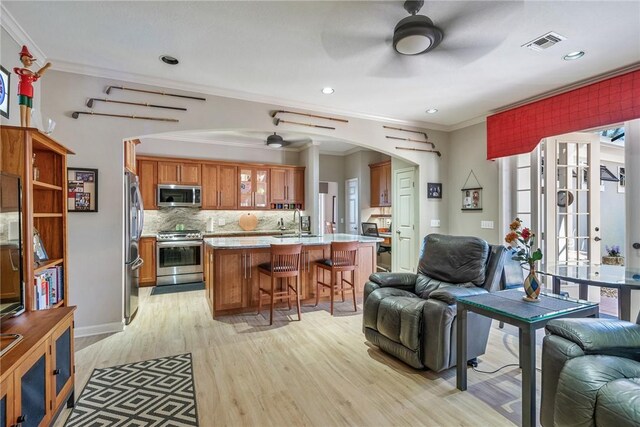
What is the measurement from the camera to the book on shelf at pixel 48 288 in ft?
6.74

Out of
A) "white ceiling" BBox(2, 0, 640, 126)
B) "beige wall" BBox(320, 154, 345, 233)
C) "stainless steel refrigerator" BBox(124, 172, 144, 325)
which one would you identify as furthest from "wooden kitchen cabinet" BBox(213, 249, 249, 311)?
"beige wall" BBox(320, 154, 345, 233)

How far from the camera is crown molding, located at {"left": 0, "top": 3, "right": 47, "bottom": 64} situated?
7.47 feet

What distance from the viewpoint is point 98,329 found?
3.24 metres

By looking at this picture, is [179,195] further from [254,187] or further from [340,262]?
[340,262]

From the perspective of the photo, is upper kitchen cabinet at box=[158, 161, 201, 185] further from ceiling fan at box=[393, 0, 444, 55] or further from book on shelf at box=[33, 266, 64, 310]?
ceiling fan at box=[393, 0, 444, 55]

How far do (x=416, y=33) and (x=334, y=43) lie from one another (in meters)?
0.84

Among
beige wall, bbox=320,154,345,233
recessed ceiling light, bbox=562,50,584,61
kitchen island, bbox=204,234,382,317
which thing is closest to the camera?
recessed ceiling light, bbox=562,50,584,61

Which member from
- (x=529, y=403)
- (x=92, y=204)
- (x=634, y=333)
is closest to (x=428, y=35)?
(x=634, y=333)

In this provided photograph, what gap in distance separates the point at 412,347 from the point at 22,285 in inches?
103

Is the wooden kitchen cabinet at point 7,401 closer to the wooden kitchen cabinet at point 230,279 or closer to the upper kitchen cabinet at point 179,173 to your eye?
the wooden kitchen cabinet at point 230,279

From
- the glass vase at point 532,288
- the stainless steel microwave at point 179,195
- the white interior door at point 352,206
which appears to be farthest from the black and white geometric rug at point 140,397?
the white interior door at point 352,206

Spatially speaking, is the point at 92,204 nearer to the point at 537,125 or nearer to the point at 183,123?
the point at 183,123

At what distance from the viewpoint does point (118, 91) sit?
3.30 m

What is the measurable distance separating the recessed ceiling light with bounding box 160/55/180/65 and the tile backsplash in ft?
11.8
